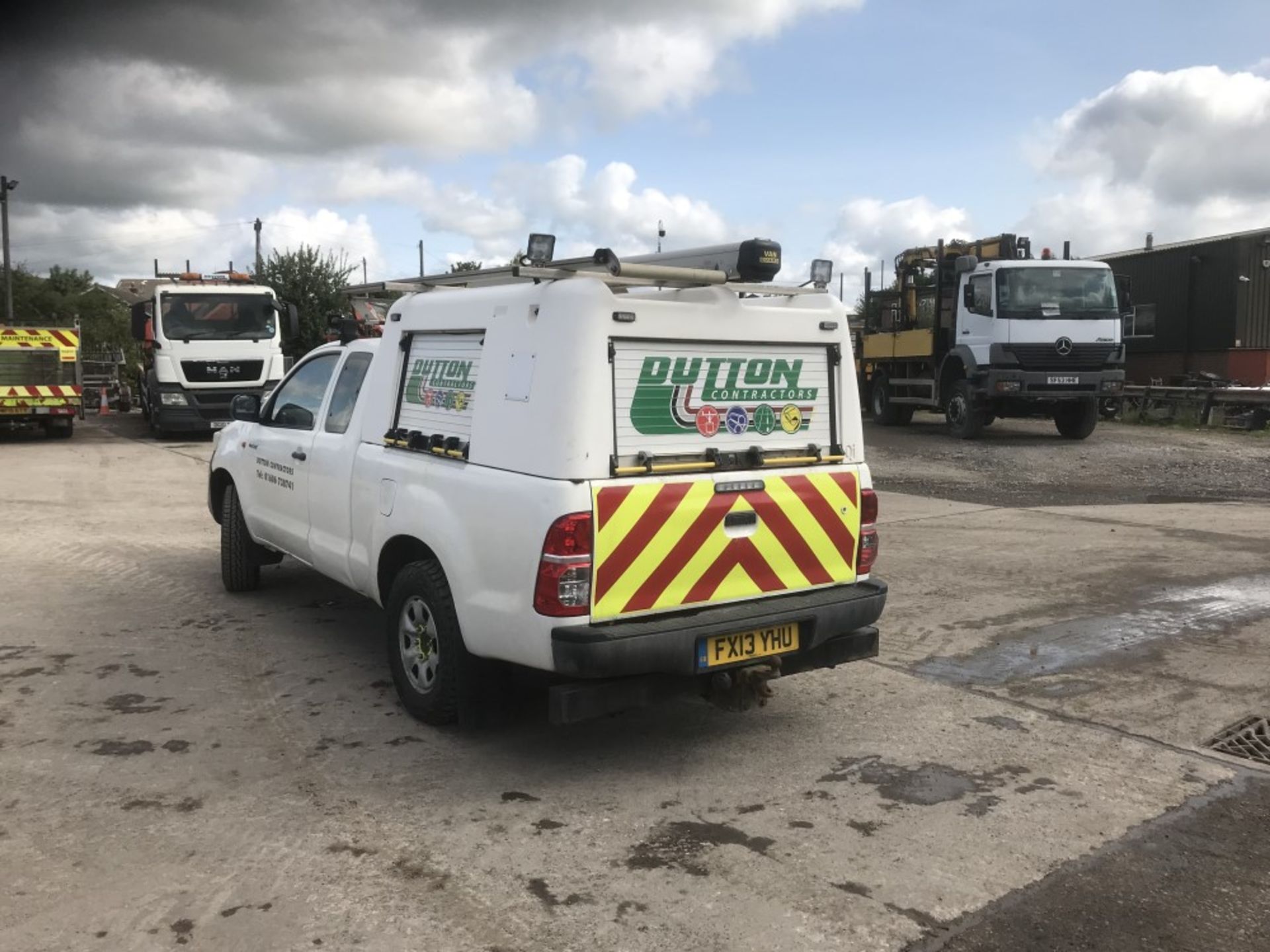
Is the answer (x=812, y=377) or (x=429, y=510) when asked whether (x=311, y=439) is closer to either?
(x=429, y=510)

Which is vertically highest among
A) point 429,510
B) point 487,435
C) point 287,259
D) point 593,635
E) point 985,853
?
point 287,259

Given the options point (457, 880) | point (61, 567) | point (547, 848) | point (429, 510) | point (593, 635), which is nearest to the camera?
point (457, 880)

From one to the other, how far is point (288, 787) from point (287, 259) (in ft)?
140

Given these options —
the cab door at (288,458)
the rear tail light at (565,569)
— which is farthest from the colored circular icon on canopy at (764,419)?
the cab door at (288,458)

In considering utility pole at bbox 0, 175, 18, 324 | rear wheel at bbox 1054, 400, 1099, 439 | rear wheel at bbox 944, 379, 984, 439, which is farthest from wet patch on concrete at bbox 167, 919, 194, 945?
utility pole at bbox 0, 175, 18, 324

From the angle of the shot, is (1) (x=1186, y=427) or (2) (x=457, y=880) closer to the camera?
(2) (x=457, y=880)

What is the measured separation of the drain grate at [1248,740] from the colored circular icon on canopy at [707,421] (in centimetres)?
255

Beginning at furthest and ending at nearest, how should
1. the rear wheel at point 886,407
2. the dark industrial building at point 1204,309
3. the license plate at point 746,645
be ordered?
the dark industrial building at point 1204,309
the rear wheel at point 886,407
the license plate at point 746,645

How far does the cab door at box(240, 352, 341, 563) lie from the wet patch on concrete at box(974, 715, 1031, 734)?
12.3 ft

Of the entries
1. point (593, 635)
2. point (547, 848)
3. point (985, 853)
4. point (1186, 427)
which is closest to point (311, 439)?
point (593, 635)

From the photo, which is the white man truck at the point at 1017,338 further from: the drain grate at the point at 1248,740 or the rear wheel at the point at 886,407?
the drain grate at the point at 1248,740

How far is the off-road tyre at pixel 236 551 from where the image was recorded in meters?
7.23

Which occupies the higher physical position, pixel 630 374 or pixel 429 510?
pixel 630 374

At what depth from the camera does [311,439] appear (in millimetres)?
5980
